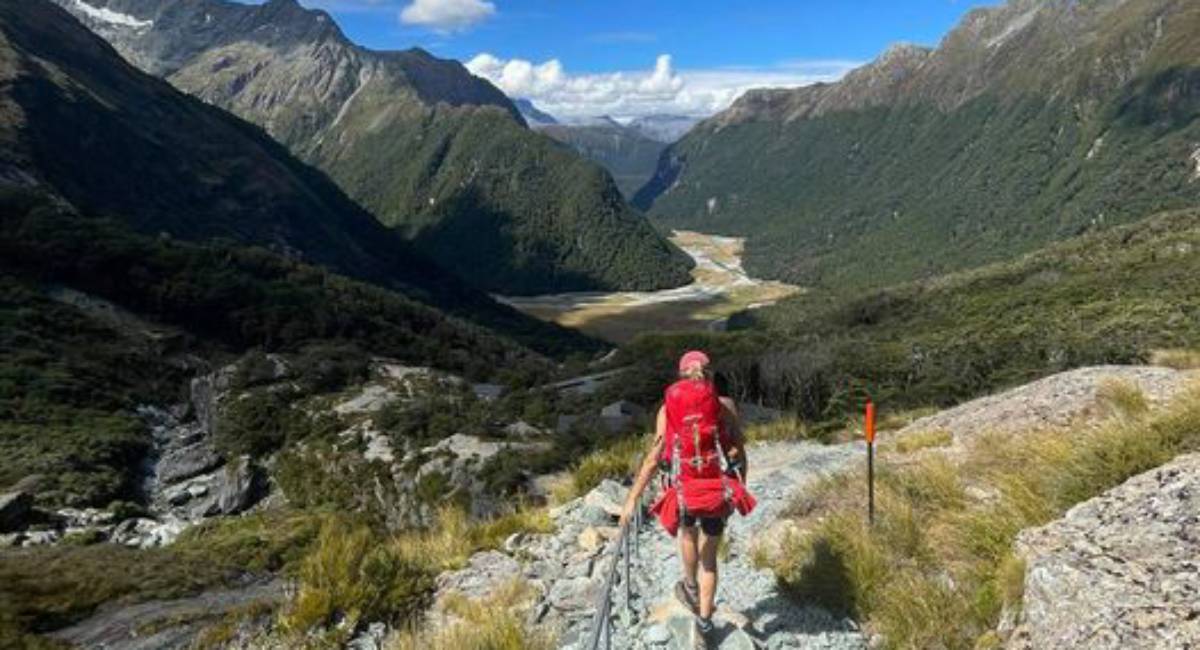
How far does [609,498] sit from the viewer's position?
1520 cm

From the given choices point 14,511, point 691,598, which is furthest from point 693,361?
point 14,511

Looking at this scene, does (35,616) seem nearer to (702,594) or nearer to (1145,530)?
(702,594)

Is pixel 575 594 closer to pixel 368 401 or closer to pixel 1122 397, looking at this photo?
pixel 1122 397

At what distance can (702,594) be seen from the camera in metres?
8.59

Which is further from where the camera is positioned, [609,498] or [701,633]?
[609,498]

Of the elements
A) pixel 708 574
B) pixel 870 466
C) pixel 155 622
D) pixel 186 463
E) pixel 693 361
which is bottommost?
pixel 186 463

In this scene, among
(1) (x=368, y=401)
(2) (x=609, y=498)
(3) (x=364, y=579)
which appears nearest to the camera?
(3) (x=364, y=579)

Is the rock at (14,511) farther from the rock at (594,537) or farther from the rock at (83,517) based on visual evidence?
the rock at (594,537)

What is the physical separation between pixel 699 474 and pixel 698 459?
161 mm

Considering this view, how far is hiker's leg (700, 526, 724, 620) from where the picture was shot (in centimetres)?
857

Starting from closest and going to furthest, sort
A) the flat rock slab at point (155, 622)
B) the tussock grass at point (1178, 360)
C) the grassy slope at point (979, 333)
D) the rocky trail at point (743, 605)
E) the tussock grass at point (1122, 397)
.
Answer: the rocky trail at point (743, 605) → the flat rock slab at point (155, 622) → the tussock grass at point (1122, 397) → the tussock grass at point (1178, 360) → the grassy slope at point (979, 333)

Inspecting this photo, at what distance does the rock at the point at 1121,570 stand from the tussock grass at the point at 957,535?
1.89 feet

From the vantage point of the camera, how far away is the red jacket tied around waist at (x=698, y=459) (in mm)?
8570

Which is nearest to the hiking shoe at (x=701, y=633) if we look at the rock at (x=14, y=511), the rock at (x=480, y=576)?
the rock at (x=480, y=576)
